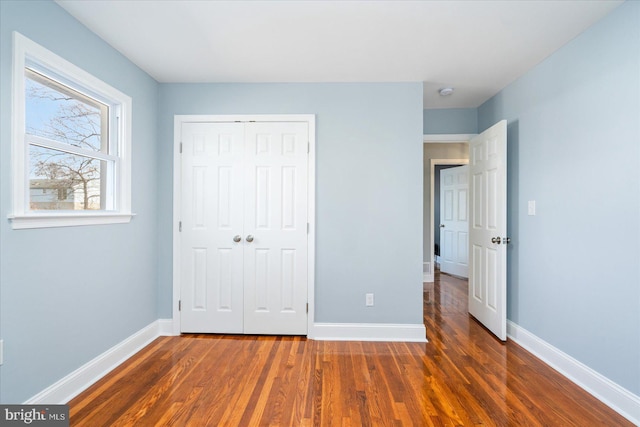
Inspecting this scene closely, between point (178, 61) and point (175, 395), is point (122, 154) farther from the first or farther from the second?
point (175, 395)

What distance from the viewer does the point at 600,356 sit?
199 centimetres

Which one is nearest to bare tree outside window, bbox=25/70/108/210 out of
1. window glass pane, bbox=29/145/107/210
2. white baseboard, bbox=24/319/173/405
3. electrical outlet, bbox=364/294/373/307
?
window glass pane, bbox=29/145/107/210

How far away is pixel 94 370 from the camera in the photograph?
2152 mm

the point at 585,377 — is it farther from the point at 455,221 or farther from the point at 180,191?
the point at 455,221

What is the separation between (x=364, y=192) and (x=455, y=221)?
11.7 feet

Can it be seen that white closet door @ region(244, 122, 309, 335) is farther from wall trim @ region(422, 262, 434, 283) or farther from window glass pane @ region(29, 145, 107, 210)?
wall trim @ region(422, 262, 434, 283)

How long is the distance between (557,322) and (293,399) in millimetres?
2078

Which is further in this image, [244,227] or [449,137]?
[449,137]

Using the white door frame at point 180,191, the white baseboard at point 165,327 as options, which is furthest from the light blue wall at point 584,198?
the white baseboard at point 165,327

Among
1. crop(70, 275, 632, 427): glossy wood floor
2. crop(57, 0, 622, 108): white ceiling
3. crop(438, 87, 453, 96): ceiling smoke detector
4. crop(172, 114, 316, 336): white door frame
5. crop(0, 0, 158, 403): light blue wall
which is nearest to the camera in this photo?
crop(0, 0, 158, 403): light blue wall

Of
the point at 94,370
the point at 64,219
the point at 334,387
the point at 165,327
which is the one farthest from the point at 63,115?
the point at 334,387

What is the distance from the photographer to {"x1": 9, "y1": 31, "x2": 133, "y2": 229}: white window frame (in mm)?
1611

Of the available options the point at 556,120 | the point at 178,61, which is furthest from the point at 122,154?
the point at 556,120

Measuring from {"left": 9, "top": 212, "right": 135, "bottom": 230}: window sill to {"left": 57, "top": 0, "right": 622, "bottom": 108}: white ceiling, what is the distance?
1.29 m
